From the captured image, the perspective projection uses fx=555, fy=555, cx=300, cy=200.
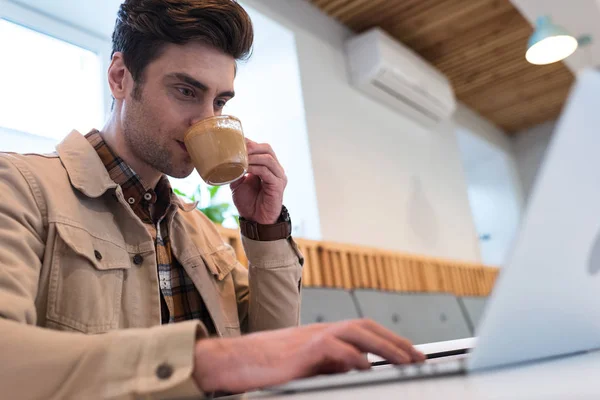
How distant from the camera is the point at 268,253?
126cm

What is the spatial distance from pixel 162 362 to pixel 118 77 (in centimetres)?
96

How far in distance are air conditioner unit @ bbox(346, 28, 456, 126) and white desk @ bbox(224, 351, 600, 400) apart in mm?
3429

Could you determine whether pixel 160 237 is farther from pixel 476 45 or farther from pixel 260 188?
pixel 476 45

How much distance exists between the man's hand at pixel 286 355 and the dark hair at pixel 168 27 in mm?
885

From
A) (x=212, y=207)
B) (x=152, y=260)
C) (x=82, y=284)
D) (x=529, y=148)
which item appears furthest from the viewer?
(x=529, y=148)

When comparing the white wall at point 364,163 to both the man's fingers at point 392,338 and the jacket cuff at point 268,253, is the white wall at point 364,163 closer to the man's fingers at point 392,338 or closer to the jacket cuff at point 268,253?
the jacket cuff at point 268,253

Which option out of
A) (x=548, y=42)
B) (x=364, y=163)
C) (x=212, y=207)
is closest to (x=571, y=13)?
(x=548, y=42)

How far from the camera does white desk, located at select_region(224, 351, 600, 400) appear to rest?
0.31m

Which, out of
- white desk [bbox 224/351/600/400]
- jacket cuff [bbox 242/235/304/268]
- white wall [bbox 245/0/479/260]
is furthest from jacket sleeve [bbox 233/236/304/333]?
white wall [bbox 245/0/479/260]

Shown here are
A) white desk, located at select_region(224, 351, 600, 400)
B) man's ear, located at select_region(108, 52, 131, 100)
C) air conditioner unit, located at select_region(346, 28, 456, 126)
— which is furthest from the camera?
air conditioner unit, located at select_region(346, 28, 456, 126)

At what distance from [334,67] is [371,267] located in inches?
56.2

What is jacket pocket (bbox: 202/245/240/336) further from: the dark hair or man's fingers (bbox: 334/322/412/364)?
man's fingers (bbox: 334/322/412/364)

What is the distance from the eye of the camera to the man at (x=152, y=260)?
528 mm

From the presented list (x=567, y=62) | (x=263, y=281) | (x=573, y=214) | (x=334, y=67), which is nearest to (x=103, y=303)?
(x=263, y=281)
